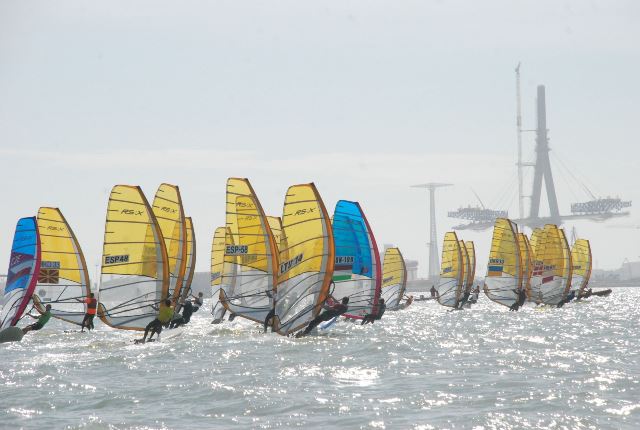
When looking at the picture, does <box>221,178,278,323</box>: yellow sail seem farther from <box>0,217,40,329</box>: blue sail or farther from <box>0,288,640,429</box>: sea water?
<box>0,217,40,329</box>: blue sail

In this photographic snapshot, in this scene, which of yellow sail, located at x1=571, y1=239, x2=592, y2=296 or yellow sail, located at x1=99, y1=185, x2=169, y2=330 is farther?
yellow sail, located at x1=571, y1=239, x2=592, y2=296

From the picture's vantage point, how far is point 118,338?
25.3 m

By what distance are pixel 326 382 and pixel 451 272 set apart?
1297 inches

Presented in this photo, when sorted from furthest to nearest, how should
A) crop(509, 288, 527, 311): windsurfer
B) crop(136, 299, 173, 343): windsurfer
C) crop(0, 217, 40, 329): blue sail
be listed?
crop(509, 288, 527, 311): windsurfer < crop(0, 217, 40, 329): blue sail < crop(136, 299, 173, 343): windsurfer

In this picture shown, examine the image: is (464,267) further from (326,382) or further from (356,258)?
(326,382)

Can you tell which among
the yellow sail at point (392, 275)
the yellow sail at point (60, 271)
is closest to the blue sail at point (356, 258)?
the yellow sail at point (60, 271)

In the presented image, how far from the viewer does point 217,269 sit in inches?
1353

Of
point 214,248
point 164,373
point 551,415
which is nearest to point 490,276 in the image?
point 214,248

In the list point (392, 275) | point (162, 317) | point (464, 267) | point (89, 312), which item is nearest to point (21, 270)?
point (89, 312)

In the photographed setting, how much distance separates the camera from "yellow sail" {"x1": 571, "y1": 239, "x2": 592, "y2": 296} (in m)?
55.4

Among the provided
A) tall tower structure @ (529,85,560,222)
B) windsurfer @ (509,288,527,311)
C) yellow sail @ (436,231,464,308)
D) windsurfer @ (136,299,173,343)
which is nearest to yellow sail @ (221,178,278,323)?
windsurfer @ (136,299,173,343)

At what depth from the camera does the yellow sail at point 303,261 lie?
23.1 meters

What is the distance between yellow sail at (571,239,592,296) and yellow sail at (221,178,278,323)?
32.4 metres

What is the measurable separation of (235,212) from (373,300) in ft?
14.2
